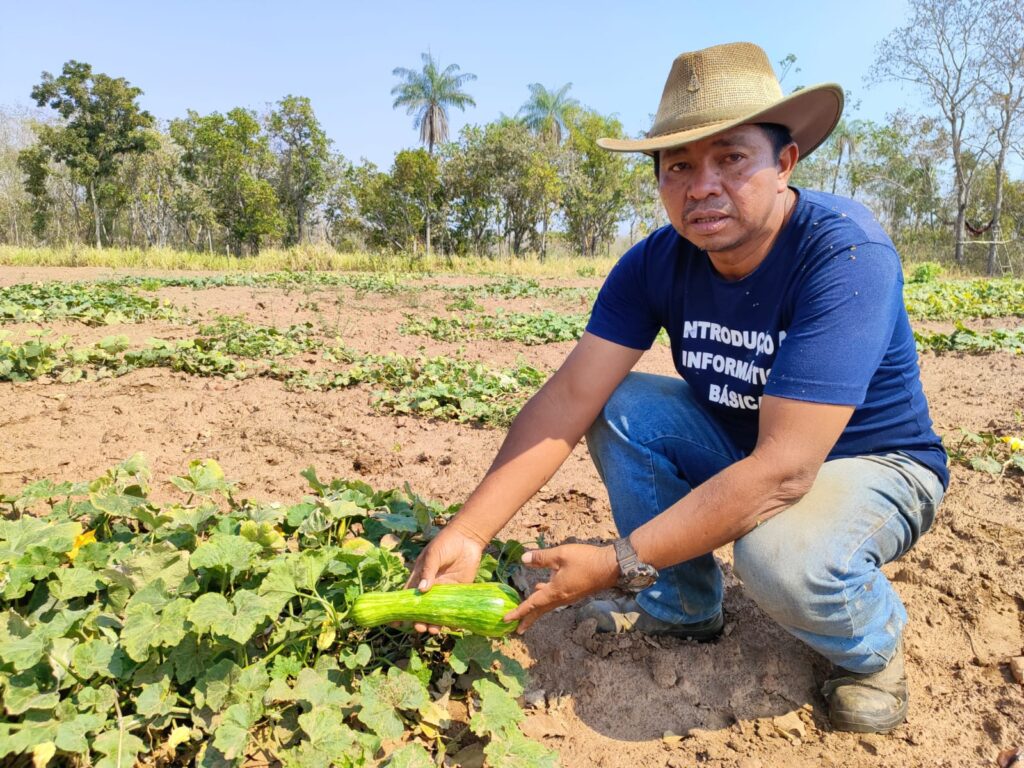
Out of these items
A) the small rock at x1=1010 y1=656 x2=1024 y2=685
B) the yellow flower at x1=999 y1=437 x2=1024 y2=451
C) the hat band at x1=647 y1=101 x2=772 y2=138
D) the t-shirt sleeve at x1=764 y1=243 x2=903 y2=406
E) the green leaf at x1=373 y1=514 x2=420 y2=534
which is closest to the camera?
the t-shirt sleeve at x1=764 y1=243 x2=903 y2=406

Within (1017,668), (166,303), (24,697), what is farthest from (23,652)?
(166,303)

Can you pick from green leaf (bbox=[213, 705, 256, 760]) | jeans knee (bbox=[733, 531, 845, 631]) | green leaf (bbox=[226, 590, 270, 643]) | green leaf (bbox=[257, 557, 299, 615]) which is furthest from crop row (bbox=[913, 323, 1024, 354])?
green leaf (bbox=[213, 705, 256, 760])

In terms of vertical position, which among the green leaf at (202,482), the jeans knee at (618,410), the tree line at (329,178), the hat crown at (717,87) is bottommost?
the green leaf at (202,482)

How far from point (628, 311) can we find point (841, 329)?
780 mm

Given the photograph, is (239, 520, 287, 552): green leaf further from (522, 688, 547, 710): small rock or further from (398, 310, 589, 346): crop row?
(398, 310, 589, 346): crop row

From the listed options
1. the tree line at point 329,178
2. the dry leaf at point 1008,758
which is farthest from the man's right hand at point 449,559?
the tree line at point 329,178

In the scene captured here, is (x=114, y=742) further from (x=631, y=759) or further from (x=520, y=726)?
(x=631, y=759)

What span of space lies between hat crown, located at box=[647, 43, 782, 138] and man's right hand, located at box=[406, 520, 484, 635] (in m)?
1.44

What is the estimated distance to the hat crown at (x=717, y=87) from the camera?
2.06 meters

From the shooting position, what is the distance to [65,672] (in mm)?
1762

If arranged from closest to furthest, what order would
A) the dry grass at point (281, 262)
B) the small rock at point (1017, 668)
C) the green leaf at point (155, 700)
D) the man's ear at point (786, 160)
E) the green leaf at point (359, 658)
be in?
the green leaf at point (155, 700) → the green leaf at point (359, 658) → the man's ear at point (786, 160) → the small rock at point (1017, 668) → the dry grass at point (281, 262)

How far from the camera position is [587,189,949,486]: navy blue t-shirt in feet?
6.14

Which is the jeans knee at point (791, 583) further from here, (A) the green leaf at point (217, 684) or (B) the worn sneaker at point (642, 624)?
(A) the green leaf at point (217, 684)

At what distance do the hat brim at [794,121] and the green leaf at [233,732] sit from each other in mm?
1880
